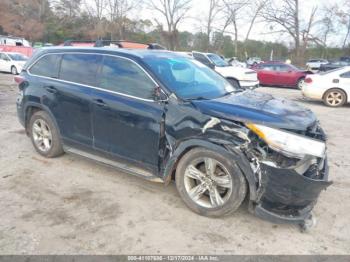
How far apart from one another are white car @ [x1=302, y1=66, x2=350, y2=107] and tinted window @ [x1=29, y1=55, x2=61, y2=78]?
8.87 meters

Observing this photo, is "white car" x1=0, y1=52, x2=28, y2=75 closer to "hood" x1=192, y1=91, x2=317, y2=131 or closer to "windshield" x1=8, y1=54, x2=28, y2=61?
"windshield" x1=8, y1=54, x2=28, y2=61

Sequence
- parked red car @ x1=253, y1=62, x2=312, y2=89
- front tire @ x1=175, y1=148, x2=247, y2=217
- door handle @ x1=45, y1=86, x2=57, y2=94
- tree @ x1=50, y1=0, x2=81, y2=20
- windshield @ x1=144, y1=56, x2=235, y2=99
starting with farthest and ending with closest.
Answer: tree @ x1=50, y1=0, x2=81, y2=20 → parked red car @ x1=253, y1=62, x2=312, y2=89 → door handle @ x1=45, y1=86, x2=57, y2=94 → windshield @ x1=144, y1=56, x2=235, y2=99 → front tire @ x1=175, y1=148, x2=247, y2=217

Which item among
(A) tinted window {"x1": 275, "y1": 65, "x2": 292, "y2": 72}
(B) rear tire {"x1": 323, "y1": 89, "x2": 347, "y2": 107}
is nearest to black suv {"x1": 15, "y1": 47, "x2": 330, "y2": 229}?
(B) rear tire {"x1": 323, "y1": 89, "x2": 347, "y2": 107}

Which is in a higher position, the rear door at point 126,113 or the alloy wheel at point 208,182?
the rear door at point 126,113

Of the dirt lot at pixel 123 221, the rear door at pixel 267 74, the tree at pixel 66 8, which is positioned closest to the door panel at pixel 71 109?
the dirt lot at pixel 123 221

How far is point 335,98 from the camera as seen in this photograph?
34.0ft

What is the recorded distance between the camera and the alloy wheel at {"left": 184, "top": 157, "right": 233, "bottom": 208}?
3.14 metres

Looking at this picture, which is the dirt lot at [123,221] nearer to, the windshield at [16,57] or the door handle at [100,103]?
the door handle at [100,103]

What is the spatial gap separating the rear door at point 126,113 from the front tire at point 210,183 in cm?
41

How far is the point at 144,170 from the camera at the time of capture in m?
3.62

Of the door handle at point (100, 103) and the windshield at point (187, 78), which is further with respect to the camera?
the door handle at point (100, 103)

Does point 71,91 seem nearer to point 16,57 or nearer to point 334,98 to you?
point 334,98

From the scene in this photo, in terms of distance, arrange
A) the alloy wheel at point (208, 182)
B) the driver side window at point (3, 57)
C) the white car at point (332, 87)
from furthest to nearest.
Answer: the driver side window at point (3, 57) → the white car at point (332, 87) → the alloy wheel at point (208, 182)

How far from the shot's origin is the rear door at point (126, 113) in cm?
345
